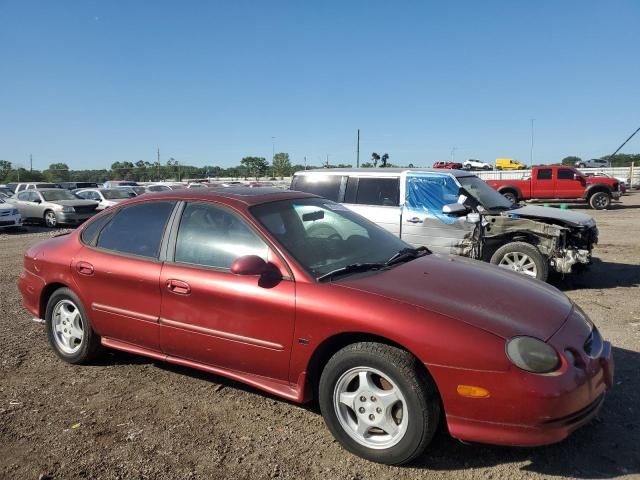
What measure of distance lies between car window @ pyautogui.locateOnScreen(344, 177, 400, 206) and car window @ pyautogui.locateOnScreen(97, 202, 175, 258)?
450 cm

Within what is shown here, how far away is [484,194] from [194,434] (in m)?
6.21

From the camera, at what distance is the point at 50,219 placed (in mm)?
18828

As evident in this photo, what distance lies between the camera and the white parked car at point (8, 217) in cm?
1708

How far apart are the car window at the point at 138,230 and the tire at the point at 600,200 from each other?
2254 centimetres

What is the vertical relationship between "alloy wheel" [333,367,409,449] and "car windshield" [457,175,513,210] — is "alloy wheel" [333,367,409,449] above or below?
below

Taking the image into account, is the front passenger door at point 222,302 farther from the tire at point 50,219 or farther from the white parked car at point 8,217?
the tire at point 50,219

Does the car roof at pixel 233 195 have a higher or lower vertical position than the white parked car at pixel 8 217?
higher

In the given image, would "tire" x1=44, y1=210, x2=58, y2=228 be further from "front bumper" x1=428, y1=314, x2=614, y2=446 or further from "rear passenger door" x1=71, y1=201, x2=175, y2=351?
"front bumper" x1=428, y1=314, x2=614, y2=446

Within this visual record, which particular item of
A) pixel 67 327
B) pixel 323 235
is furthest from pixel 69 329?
pixel 323 235

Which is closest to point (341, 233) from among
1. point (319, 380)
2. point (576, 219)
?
point (319, 380)

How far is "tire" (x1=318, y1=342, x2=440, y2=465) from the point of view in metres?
2.77

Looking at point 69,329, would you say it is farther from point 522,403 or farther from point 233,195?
point 522,403

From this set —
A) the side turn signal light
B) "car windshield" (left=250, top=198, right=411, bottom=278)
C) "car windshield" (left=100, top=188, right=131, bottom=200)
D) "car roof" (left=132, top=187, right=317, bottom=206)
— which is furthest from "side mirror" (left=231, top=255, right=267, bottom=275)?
"car windshield" (left=100, top=188, right=131, bottom=200)

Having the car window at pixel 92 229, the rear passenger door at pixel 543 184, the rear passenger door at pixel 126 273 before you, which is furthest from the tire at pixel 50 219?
the rear passenger door at pixel 543 184
